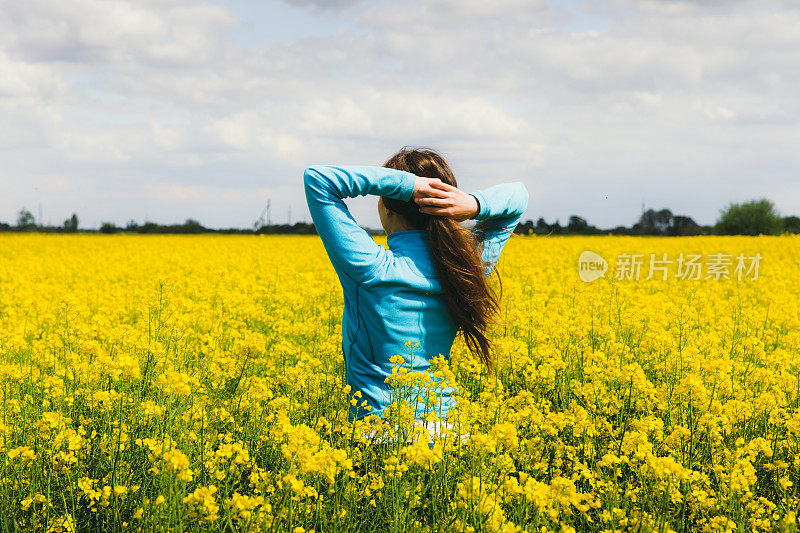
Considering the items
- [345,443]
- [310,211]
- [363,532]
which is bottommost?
[363,532]

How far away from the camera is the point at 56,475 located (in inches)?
116

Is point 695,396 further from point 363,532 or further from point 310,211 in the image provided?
point 310,211

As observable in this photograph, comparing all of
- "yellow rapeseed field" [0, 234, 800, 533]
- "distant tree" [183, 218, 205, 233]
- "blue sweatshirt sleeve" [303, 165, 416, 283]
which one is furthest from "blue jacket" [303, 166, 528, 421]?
"distant tree" [183, 218, 205, 233]

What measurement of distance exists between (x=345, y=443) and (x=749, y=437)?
2.46m

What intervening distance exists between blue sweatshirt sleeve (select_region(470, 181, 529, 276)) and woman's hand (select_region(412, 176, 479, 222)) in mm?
211

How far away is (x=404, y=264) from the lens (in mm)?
2773

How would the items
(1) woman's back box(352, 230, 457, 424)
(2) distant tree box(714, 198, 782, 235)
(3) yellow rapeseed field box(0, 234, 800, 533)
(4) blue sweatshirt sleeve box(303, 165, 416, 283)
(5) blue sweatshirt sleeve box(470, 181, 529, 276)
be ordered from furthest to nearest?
(2) distant tree box(714, 198, 782, 235), (5) blue sweatshirt sleeve box(470, 181, 529, 276), (1) woman's back box(352, 230, 457, 424), (4) blue sweatshirt sleeve box(303, 165, 416, 283), (3) yellow rapeseed field box(0, 234, 800, 533)

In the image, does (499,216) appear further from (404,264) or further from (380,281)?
(380,281)

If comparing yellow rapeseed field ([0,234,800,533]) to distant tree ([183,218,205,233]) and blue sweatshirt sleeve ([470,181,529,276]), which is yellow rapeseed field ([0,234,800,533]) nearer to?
blue sweatshirt sleeve ([470,181,529,276])

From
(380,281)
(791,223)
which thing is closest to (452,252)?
(380,281)

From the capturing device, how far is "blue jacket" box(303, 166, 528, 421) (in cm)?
266

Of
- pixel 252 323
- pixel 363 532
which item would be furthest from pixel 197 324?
pixel 363 532

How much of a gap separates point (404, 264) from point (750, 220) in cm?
5791

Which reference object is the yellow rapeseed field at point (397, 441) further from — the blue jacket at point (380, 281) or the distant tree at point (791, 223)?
the distant tree at point (791, 223)
